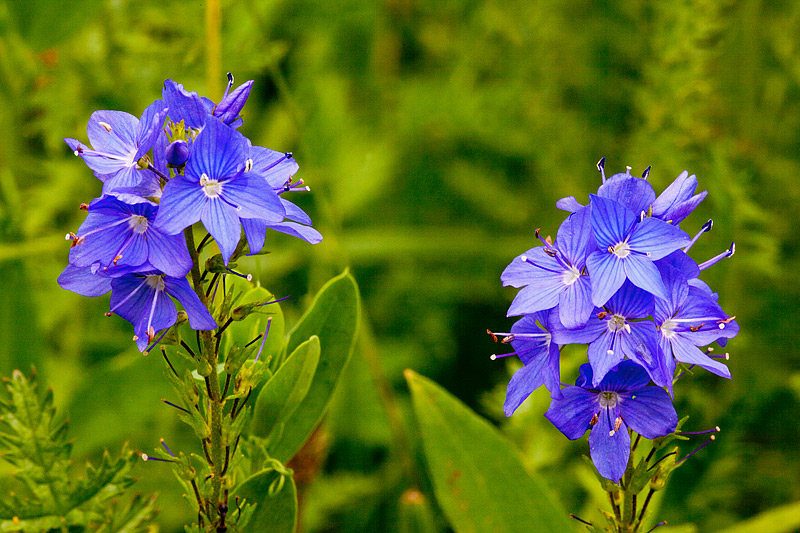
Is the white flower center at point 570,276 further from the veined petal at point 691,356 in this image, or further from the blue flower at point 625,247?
the veined petal at point 691,356

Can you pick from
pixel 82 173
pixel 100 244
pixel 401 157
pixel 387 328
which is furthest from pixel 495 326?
pixel 100 244

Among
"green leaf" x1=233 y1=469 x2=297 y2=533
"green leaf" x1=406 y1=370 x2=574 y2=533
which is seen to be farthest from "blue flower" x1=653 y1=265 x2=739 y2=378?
"green leaf" x1=233 y1=469 x2=297 y2=533

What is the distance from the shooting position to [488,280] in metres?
2.44

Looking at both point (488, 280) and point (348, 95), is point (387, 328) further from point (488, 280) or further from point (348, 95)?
point (348, 95)

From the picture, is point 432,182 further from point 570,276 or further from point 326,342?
point 570,276

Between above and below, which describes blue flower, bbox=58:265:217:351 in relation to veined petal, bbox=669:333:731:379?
above

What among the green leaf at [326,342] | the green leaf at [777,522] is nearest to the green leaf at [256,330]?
the green leaf at [326,342]

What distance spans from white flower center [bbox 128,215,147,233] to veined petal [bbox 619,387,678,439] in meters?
0.64

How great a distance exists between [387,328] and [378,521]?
0.71 metres

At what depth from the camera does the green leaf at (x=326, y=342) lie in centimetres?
118

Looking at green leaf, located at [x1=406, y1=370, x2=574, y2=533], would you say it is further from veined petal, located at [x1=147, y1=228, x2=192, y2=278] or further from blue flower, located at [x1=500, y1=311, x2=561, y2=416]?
veined petal, located at [x1=147, y1=228, x2=192, y2=278]

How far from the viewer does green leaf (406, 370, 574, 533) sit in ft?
4.20

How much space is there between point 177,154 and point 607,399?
62 centimetres

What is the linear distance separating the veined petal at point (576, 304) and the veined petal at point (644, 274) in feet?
0.18
